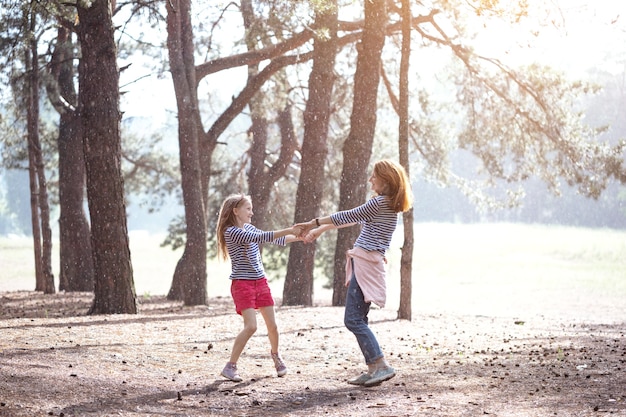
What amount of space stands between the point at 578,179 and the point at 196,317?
11.0m

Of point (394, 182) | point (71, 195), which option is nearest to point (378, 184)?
point (394, 182)

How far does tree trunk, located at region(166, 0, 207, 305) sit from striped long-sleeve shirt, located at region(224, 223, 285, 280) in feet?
28.7

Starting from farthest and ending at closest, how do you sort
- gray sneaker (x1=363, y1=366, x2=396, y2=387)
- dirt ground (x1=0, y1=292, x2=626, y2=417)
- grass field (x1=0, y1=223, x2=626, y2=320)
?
1. grass field (x1=0, y1=223, x2=626, y2=320)
2. gray sneaker (x1=363, y1=366, x2=396, y2=387)
3. dirt ground (x1=0, y1=292, x2=626, y2=417)

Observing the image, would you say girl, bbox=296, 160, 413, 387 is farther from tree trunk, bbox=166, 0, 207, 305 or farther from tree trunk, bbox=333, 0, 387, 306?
tree trunk, bbox=166, 0, 207, 305

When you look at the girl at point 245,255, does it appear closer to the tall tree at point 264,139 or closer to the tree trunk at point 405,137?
the tree trunk at point 405,137

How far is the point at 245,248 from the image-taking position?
7172 millimetres

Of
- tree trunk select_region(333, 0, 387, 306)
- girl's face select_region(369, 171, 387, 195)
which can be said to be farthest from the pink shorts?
tree trunk select_region(333, 0, 387, 306)

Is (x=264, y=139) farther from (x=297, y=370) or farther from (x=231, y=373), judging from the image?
(x=231, y=373)

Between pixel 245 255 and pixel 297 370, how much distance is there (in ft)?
5.79

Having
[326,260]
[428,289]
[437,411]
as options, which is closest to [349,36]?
[326,260]

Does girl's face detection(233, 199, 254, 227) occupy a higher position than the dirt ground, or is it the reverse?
girl's face detection(233, 199, 254, 227)

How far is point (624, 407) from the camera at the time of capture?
637cm

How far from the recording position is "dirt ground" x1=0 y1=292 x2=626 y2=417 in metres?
6.39

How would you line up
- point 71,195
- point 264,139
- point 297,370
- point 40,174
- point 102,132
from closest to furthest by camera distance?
point 297,370
point 102,132
point 40,174
point 71,195
point 264,139
